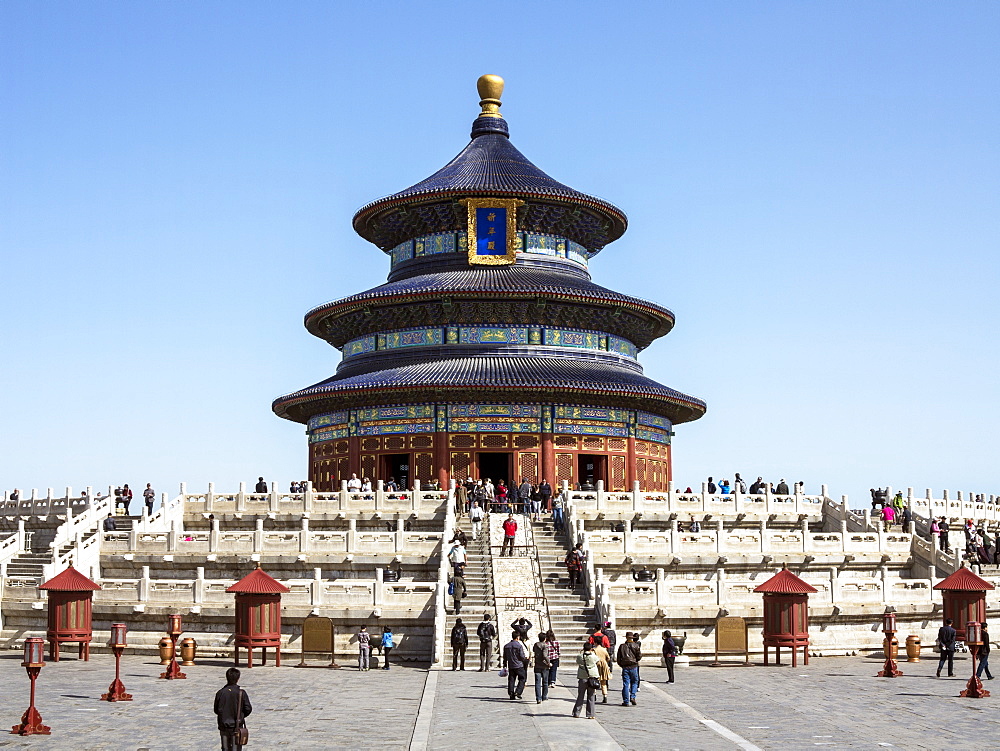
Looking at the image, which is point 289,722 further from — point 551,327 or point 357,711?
point 551,327

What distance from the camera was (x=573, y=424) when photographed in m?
59.1

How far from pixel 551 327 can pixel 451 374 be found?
6.18m

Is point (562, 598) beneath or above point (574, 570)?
beneath

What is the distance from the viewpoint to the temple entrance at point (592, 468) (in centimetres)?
5912

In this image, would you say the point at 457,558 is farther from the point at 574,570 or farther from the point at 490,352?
the point at 490,352

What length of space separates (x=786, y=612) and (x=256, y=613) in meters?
13.6

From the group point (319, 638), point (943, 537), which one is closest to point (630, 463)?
point (943, 537)

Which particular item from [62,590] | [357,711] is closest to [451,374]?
[62,590]

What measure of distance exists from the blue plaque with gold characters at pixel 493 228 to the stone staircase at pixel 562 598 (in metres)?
23.8

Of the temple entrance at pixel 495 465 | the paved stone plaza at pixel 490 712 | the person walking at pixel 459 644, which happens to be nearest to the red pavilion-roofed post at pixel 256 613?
the paved stone plaza at pixel 490 712

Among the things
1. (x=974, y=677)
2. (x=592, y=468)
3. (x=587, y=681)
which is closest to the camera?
(x=587, y=681)

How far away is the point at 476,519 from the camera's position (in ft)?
145

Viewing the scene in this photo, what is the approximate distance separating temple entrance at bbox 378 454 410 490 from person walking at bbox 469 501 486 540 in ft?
46.9

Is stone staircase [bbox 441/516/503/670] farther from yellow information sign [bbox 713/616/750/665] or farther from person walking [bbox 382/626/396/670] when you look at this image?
yellow information sign [bbox 713/616/750/665]
